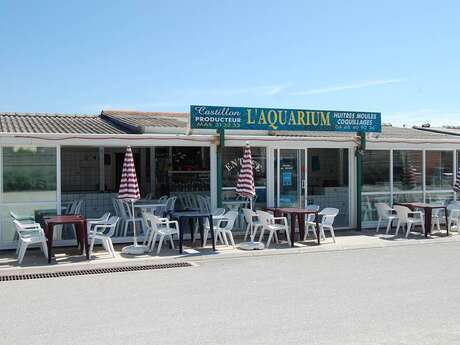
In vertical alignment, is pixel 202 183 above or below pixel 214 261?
above

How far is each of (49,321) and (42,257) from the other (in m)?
4.83

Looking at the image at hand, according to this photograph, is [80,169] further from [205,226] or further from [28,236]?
[28,236]

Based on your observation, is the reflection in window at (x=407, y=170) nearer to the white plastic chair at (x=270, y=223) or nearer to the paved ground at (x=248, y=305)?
the white plastic chair at (x=270, y=223)

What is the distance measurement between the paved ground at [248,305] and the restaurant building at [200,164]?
352 centimetres

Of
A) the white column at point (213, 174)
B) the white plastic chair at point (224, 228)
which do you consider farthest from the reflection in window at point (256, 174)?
the white plastic chair at point (224, 228)

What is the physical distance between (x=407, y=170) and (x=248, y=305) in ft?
32.7

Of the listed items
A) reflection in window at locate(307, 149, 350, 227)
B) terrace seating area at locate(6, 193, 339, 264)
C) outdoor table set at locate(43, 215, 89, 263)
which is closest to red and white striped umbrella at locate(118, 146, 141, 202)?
terrace seating area at locate(6, 193, 339, 264)

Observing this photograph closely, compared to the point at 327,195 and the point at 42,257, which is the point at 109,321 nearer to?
the point at 42,257

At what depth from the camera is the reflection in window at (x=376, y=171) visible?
1488 cm

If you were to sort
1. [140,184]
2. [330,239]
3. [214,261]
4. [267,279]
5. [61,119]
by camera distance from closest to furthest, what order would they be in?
[267,279], [214,261], [330,239], [61,119], [140,184]

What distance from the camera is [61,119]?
15445mm

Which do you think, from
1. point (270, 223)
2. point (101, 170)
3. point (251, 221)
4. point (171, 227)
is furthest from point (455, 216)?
point (101, 170)

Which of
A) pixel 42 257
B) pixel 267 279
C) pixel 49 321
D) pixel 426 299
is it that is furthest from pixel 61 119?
pixel 426 299

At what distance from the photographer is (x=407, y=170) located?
50.9 ft
